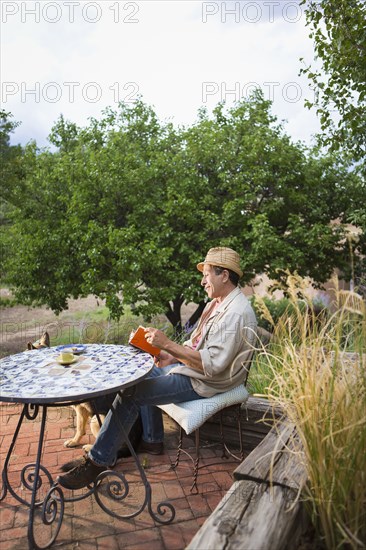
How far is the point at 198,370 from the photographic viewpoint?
285 centimetres

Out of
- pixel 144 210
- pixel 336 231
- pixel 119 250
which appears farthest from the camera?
pixel 336 231

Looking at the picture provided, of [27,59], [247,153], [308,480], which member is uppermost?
[27,59]

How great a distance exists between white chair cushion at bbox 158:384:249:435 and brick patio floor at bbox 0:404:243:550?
0.42 meters

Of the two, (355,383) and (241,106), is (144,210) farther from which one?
(355,383)

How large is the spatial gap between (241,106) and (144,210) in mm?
3066

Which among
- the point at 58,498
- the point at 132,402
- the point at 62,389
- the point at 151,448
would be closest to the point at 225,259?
the point at 132,402

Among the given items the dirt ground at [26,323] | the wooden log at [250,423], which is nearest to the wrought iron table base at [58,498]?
the wooden log at [250,423]

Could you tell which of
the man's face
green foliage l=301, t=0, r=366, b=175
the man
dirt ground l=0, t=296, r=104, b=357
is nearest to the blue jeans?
the man

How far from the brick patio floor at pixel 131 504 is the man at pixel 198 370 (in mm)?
230

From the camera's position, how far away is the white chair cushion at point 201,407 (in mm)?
2748

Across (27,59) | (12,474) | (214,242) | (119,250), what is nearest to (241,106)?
(214,242)

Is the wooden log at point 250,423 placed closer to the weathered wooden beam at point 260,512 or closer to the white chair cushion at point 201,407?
the white chair cushion at point 201,407

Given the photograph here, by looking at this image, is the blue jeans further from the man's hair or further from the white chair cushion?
the man's hair

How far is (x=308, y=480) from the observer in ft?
6.34
